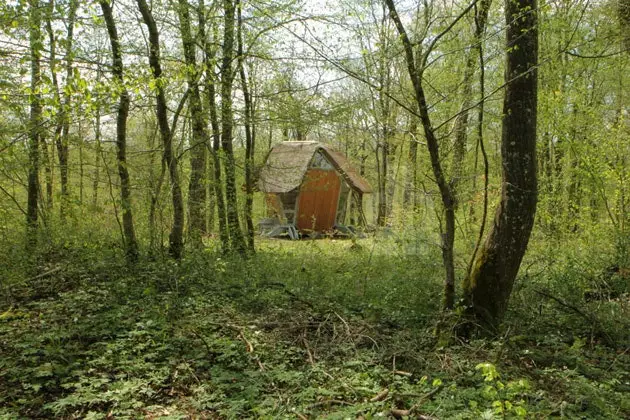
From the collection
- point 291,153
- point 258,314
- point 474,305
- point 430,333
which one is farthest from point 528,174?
point 291,153

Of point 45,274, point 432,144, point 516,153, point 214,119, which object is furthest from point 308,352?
point 214,119


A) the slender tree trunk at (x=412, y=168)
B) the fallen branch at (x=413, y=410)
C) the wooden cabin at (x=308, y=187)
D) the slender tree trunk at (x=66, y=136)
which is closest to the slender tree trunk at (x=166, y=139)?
the slender tree trunk at (x=66, y=136)

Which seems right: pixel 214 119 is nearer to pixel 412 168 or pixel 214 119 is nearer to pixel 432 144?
pixel 432 144

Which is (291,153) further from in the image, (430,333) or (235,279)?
(430,333)

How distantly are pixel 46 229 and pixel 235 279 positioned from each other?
12.6 feet

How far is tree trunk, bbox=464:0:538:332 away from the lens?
15.4 feet

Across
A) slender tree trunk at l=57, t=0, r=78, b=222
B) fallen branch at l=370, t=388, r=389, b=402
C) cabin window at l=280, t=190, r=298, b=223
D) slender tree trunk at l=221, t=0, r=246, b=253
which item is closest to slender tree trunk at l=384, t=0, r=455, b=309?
fallen branch at l=370, t=388, r=389, b=402

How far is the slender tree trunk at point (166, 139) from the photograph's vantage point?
283 inches

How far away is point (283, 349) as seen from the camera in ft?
14.8

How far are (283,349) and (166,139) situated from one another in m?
4.62

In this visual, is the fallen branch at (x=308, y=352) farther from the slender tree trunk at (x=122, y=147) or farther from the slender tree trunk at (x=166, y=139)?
the slender tree trunk at (x=166, y=139)

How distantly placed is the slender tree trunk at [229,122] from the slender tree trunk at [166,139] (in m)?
1.16

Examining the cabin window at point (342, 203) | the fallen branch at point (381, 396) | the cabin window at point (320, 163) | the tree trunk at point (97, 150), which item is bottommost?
the fallen branch at point (381, 396)

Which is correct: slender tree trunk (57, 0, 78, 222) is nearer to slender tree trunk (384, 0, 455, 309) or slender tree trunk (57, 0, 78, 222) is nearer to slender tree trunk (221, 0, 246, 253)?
slender tree trunk (221, 0, 246, 253)
